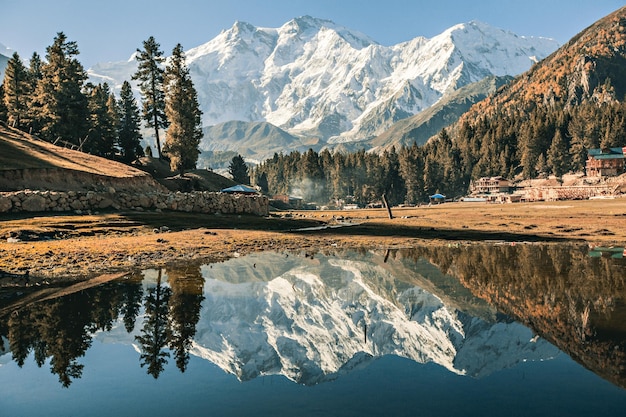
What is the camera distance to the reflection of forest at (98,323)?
542 inches

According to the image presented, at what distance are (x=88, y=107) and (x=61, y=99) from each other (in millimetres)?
10692

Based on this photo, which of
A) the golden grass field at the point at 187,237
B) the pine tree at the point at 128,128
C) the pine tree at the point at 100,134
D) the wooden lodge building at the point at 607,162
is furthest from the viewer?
the wooden lodge building at the point at 607,162

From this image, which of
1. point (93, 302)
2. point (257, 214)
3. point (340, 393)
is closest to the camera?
point (340, 393)

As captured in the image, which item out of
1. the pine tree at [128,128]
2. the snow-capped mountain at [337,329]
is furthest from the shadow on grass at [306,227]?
the pine tree at [128,128]

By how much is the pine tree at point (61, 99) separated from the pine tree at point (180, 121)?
1383 cm

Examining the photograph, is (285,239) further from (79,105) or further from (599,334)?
(79,105)

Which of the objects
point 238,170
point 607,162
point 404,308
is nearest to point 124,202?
point 404,308

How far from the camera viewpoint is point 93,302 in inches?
763

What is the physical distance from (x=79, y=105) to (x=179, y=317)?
72.7m

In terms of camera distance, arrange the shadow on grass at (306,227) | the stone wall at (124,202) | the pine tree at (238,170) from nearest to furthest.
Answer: the stone wall at (124,202) < the shadow on grass at (306,227) < the pine tree at (238,170)

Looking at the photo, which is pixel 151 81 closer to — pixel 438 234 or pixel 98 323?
pixel 438 234

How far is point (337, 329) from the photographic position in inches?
662

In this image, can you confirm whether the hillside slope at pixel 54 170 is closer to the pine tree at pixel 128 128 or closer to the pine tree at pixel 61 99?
the pine tree at pixel 61 99

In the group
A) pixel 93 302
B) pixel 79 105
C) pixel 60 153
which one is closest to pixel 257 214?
pixel 60 153
